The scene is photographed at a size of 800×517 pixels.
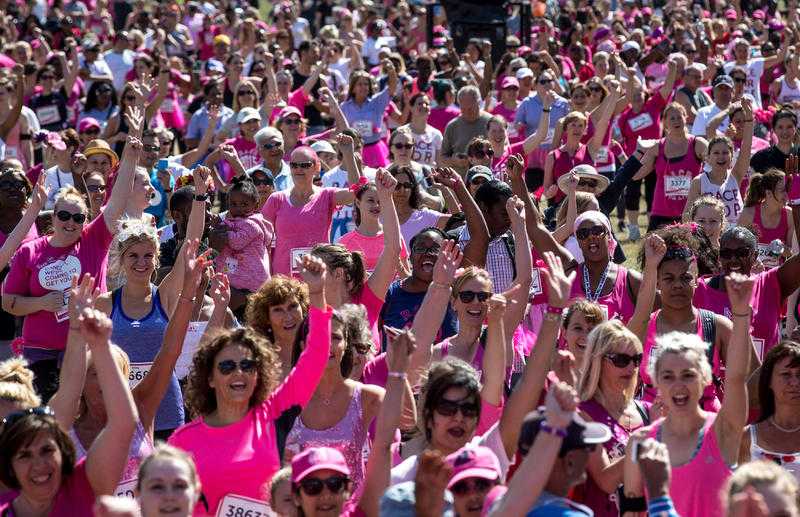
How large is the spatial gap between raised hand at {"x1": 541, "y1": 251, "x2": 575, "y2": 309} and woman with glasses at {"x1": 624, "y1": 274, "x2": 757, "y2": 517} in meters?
0.39

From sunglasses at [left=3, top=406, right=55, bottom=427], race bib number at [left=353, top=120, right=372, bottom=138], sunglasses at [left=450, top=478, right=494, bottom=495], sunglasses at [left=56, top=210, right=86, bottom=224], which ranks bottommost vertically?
sunglasses at [left=450, top=478, right=494, bottom=495]

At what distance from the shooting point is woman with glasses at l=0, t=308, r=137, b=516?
4816 millimetres

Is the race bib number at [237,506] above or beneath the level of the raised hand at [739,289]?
beneath

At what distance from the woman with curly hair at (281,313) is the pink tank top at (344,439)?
0.67 metres

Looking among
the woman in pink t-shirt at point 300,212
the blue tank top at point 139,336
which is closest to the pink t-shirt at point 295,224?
the woman in pink t-shirt at point 300,212

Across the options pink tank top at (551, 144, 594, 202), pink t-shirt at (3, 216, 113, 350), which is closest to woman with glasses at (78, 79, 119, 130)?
pink tank top at (551, 144, 594, 202)

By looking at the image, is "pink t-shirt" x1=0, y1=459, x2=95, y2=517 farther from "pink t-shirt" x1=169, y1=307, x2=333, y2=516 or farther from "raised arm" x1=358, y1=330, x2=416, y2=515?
"raised arm" x1=358, y1=330, x2=416, y2=515

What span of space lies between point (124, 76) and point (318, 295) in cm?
1414

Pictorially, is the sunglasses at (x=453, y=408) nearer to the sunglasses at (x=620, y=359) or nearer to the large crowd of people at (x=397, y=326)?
the large crowd of people at (x=397, y=326)

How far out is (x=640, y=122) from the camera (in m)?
15.0

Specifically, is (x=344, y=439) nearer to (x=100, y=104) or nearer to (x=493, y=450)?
(x=493, y=450)

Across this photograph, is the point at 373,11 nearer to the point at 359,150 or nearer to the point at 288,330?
the point at 359,150

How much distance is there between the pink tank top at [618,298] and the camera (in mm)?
7277

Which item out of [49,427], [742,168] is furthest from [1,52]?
[49,427]
